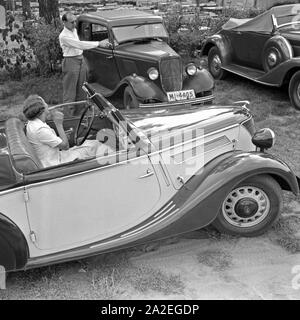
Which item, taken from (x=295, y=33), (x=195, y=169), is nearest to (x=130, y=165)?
(x=195, y=169)

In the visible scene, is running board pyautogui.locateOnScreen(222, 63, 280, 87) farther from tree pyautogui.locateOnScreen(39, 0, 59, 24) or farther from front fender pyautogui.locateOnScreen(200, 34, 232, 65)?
tree pyautogui.locateOnScreen(39, 0, 59, 24)

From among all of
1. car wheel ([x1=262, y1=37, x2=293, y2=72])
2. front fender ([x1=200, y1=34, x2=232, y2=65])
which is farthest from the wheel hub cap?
front fender ([x1=200, y1=34, x2=232, y2=65])

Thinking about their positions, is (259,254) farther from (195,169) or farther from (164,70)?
(164,70)

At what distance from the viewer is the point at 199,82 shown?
7.73m

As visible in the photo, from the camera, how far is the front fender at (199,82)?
768 centimetres

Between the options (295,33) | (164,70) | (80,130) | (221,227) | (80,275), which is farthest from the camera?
(295,33)

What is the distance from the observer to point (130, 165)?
3924 mm

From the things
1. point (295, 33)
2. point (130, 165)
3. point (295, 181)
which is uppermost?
point (295, 33)

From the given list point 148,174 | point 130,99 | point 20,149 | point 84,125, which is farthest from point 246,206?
point 130,99

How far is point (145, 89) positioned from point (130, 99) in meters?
0.45

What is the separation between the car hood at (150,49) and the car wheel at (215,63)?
172 cm

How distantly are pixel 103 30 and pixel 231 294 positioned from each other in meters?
6.14

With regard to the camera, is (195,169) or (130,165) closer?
(130,165)

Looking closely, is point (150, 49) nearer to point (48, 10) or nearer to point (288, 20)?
point (288, 20)
